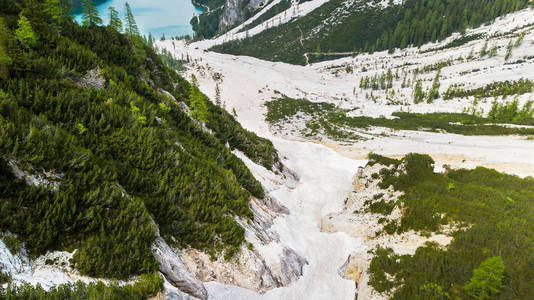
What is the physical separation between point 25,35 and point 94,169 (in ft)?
32.7

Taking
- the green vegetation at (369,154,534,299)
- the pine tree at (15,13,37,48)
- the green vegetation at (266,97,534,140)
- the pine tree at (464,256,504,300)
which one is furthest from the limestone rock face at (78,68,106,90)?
the green vegetation at (266,97,534,140)

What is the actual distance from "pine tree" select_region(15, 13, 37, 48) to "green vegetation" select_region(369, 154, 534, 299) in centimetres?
2213

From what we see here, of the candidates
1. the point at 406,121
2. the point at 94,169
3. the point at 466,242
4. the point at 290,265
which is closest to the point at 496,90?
the point at 406,121

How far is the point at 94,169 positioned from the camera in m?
7.78

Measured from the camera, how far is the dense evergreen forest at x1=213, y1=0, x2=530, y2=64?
5448 inches

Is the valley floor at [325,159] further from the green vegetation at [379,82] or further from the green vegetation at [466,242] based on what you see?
the green vegetation at [379,82]

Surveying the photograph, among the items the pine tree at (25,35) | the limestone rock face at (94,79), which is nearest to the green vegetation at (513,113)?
the limestone rock face at (94,79)

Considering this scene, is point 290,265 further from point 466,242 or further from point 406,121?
point 406,121

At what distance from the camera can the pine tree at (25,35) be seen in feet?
37.9

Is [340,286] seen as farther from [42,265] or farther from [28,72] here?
[28,72]

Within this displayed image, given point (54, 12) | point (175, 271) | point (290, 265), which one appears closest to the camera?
point (175, 271)

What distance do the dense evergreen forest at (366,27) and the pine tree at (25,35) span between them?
15068 centimetres

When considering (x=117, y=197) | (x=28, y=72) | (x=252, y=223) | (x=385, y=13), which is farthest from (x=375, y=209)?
(x=385, y=13)

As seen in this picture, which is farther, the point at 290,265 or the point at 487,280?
the point at 290,265
